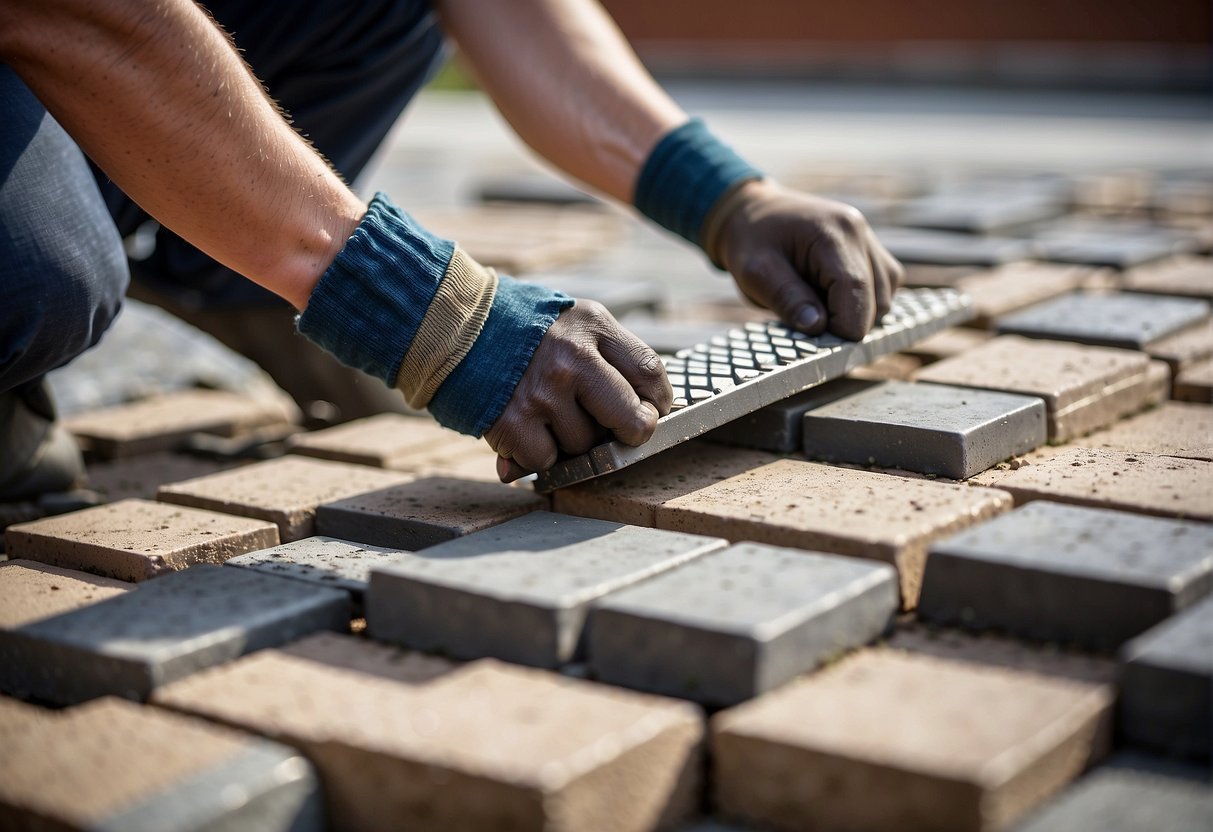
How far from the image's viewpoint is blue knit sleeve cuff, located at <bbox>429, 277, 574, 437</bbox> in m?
1.76

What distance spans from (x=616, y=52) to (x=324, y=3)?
61 centimetres

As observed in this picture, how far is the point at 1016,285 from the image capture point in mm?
3047

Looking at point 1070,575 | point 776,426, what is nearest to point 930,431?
point 776,426

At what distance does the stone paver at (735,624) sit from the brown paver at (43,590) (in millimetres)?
680

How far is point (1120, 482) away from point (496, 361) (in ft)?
2.82

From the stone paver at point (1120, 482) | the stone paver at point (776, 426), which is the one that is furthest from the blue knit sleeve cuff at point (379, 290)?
the stone paver at point (1120, 482)

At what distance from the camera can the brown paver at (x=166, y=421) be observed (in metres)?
2.67

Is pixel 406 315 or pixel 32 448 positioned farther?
pixel 32 448

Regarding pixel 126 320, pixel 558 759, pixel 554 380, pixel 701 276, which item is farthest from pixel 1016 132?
pixel 558 759

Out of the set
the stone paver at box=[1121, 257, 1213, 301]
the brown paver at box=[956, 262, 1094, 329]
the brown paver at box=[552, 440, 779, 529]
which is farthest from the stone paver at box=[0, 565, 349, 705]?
the stone paver at box=[1121, 257, 1213, 301]

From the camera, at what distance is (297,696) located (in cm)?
138

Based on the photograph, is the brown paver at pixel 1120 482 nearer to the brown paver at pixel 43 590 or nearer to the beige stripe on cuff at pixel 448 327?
the beige stripe on cuff at pixel 448 327

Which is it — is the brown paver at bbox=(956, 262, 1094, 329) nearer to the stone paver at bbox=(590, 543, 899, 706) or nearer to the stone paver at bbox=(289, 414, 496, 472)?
the stone paver at bbox=(289, 414, 496, 472)

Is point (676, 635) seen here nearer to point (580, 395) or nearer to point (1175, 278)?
point (580, 395)
